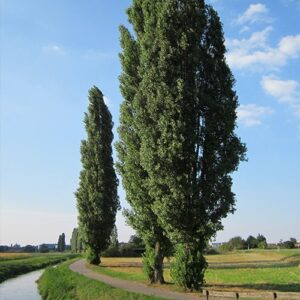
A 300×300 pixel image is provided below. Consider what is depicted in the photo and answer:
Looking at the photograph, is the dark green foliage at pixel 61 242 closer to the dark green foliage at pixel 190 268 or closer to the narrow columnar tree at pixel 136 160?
the narrow columnar tree at pixel 136 160

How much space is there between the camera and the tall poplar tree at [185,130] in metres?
23.6

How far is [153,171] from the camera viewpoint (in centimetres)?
2402

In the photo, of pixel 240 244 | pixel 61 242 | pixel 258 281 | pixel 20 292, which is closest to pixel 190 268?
pixel 258 281

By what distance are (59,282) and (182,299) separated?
46.8 ft

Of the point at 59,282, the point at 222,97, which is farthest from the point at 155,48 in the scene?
the point at 59,282

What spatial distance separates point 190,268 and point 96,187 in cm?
2751

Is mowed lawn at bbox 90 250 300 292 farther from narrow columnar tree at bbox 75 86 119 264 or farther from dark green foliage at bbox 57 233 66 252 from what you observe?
dark green foliage at bbox 57 233 66 252

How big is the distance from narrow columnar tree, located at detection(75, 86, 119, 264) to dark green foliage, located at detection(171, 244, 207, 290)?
85.3ft

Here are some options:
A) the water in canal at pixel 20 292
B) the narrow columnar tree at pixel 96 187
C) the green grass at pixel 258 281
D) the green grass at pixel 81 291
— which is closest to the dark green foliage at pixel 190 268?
the green grass at pixel 258 281

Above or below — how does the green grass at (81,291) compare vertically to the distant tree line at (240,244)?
below

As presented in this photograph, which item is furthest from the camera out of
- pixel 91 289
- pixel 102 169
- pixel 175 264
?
pixel 102 169

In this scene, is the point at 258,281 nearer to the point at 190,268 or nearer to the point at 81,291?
the point at 190,268

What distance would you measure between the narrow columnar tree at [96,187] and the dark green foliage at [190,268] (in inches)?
1024

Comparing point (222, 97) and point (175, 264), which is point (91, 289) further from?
point (222, 97)
